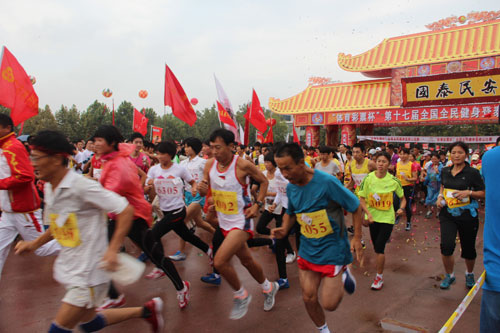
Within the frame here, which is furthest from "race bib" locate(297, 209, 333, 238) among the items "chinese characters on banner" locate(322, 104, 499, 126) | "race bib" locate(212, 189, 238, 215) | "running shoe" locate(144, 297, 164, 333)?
"chinese characters on banner" locate(322, 104, 499, 126)

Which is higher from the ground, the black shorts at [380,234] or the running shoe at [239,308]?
the black shorts at [380,234]

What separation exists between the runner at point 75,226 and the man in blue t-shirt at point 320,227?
1437 mm

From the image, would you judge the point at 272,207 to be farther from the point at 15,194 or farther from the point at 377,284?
the point at 15,194

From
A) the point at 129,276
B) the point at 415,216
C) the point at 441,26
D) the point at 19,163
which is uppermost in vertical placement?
the point at 441,26

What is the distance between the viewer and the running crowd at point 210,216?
2346mm

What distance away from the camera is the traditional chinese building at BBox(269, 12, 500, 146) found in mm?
16281

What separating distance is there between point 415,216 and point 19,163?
951cm

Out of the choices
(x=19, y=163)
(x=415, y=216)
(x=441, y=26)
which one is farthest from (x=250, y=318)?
(x=441, y=26)

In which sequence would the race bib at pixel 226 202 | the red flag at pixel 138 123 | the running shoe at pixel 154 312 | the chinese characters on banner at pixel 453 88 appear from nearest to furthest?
the running shoe at pixel 154 312, the race bib at pixel 226 202, the red flag at pixel 138 123, the chinese characters on banner at pixel 453 88

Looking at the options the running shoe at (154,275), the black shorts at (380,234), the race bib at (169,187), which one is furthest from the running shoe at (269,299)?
the race bib at (169,187)

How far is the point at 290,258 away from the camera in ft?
18.6

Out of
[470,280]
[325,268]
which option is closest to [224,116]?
[470,280]

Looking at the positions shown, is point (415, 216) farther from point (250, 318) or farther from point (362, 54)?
Result: point (362, 54)

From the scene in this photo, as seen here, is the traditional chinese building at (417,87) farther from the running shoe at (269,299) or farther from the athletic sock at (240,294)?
the athletic sock at (240,294)
